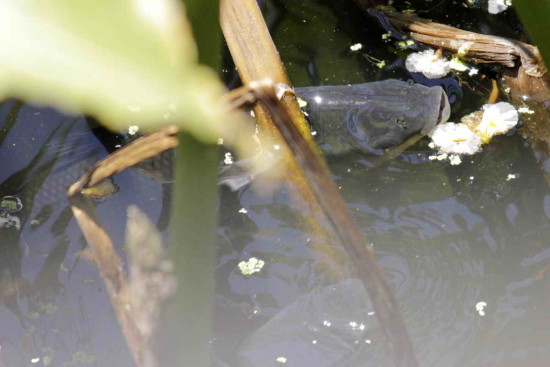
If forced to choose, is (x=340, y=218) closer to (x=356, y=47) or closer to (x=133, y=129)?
(x=133, y=129)

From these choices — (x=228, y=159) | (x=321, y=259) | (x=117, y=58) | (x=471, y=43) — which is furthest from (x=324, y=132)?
(x=117, y=58)

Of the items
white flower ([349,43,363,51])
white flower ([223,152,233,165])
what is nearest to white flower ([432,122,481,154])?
white flower ([349,43,363,51])

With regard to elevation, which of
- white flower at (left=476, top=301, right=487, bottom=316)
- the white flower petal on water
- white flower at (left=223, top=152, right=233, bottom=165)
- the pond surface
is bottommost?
Answer: white flower at (left=476, top=301, right=487, bottom=316)

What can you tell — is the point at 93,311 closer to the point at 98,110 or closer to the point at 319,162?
the point at 98,110

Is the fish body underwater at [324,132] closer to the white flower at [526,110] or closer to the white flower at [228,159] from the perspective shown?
the white flower at [228,159]

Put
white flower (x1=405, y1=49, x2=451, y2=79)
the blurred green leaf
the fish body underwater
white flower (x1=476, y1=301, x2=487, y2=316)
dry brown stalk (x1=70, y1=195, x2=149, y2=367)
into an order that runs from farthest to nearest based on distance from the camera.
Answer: white flower (x1=405, y1=49, x2=451, y2=79), the fish body underwater, white flower (x1=476, y1=301, x2=487, y2=316), dry brown stalk (x1=70, y1=195, x2=149, y2=367), the blurred green leaf

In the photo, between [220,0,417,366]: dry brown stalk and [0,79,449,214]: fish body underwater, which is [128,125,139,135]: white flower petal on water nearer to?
[0,79,449,214]: fish body underwater
